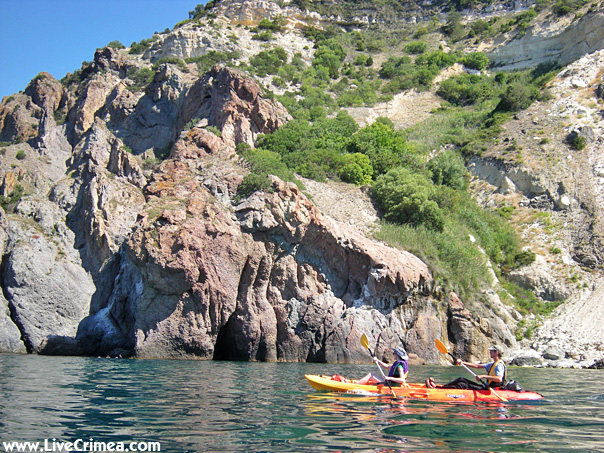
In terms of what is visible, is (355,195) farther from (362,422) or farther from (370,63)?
(370,63)

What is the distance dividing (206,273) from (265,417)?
48.2 ft

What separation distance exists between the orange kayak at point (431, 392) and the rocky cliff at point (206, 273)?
11.0 meters

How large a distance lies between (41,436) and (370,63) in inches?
2813

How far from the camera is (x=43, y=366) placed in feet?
57.0

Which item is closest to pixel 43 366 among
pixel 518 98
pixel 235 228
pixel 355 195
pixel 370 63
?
pixel 235 228

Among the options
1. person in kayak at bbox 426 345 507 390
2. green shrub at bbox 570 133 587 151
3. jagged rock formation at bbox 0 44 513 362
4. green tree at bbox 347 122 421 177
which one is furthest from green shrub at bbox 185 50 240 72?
person in kayak at bbox 426 345 507 390

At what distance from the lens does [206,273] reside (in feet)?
76.5

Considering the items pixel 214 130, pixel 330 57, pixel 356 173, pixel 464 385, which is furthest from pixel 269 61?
pixel 464 385

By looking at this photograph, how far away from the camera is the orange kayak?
12.7 metres

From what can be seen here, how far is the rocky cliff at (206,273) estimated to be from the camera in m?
23.4

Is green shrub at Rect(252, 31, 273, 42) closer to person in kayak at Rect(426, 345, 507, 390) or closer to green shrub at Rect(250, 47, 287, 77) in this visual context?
green shrub at Rect(250, 47, 287, 77)

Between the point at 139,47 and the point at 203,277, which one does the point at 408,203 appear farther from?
the point at 139,47

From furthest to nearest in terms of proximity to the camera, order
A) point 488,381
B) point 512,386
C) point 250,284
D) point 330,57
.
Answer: point 330,57 < point 250,284 < point 488,381 < point 512,386

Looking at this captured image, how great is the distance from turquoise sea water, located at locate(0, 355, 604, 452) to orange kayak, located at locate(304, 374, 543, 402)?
0.85 feet
